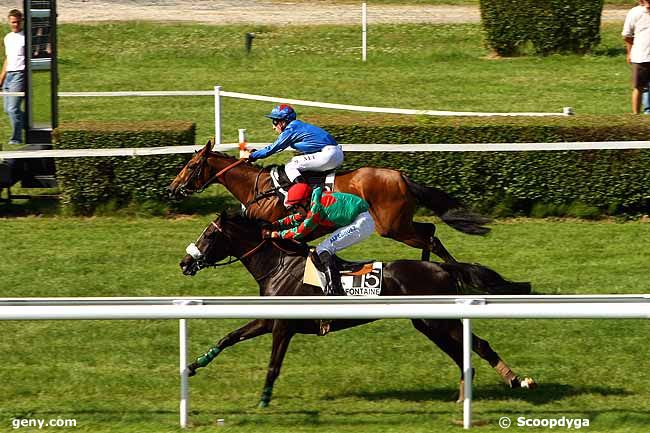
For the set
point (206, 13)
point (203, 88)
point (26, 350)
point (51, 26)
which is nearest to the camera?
point (26, 350)

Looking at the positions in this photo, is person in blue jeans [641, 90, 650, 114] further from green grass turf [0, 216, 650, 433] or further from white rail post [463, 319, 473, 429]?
white rail post [463, 319, 473, 429]

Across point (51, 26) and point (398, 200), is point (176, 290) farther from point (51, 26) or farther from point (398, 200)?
point (51, 26)

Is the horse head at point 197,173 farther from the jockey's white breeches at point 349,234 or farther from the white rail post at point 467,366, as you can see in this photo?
the white rail post at point 467,366

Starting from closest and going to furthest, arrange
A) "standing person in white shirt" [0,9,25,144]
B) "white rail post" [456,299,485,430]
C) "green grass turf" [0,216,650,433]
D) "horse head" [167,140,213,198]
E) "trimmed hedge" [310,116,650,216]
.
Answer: "white rail post" [456,299,485,430] < "green grass turf" [0,216,650,433] < "horse head" [167,140,213,198] < "trimmed hedge" [310,116,650,216] < "standing person in white shirt" [0,9,25,144]

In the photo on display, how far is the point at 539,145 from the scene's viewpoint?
1495cm

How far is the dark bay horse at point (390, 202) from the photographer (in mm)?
12695

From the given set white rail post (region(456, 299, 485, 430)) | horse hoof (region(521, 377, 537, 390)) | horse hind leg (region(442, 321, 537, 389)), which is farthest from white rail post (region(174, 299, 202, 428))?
horse hoof (region(521, 377, 537, 390))

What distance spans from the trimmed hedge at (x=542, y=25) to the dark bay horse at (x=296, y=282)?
13.6 m

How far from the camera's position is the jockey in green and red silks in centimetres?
969

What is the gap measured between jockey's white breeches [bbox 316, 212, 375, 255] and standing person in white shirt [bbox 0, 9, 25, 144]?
26.3 ft

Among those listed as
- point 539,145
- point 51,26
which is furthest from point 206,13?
point 539,145

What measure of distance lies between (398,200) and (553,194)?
→ 112 inches

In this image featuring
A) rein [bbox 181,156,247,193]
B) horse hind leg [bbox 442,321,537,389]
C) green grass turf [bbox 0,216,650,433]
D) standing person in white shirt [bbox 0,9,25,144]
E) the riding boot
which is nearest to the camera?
green grass turf [bbox 0,216,650,433]

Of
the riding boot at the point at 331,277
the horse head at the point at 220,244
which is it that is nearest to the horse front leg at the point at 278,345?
the riding boot at the point at 331,277
